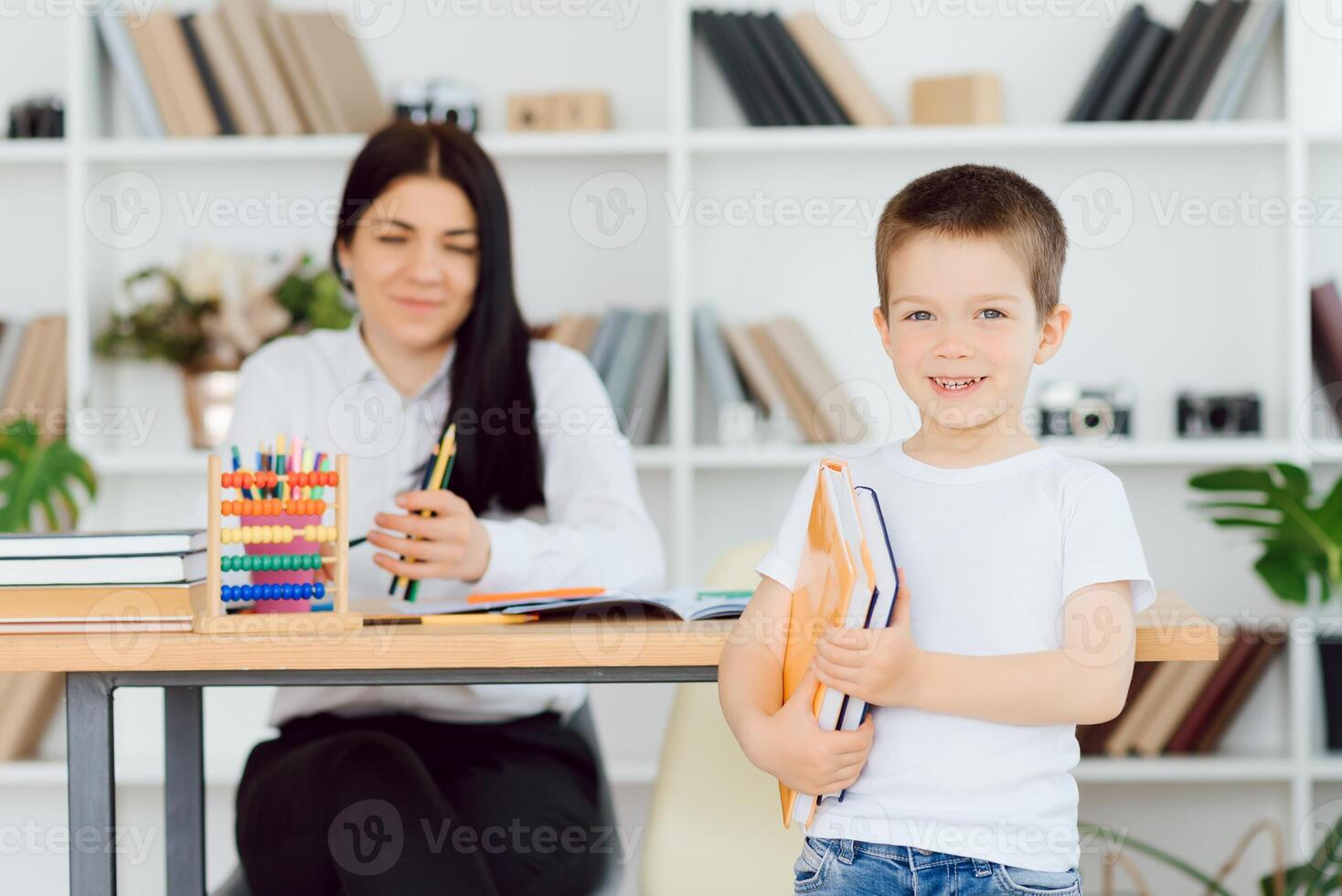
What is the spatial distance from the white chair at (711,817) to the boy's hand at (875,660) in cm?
58

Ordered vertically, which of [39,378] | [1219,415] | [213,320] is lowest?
[1219,415]

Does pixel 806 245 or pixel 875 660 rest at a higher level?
pixel 806 245

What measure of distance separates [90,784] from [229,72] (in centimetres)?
202

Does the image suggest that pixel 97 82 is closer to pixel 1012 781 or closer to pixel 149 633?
pixel 149 633

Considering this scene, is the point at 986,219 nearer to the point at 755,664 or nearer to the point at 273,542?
the point at 755,664

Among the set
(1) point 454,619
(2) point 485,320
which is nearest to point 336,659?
(1) point 454,619

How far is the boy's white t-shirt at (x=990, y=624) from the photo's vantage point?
1128 millimetres

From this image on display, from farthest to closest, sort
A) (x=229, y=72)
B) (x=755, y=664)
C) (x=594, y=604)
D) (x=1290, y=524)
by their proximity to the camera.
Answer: (x=229, y=72)
(x=1290, y=524)
(x=594, y=604)
(x=755, y=664)

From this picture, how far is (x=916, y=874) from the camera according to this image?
113 cm

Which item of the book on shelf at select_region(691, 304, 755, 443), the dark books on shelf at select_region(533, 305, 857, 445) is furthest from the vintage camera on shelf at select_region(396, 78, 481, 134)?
the book on shelf at select_region(691, 304, 755, 443)

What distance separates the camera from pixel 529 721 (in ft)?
5.79

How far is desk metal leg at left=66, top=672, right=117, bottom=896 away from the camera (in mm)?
1257

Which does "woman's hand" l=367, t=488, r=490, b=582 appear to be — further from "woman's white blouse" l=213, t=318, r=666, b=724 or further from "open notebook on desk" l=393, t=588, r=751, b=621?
"woman's white blouse" l=213, t=318, r=666, b=724

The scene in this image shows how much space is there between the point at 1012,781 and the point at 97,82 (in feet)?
8.88
